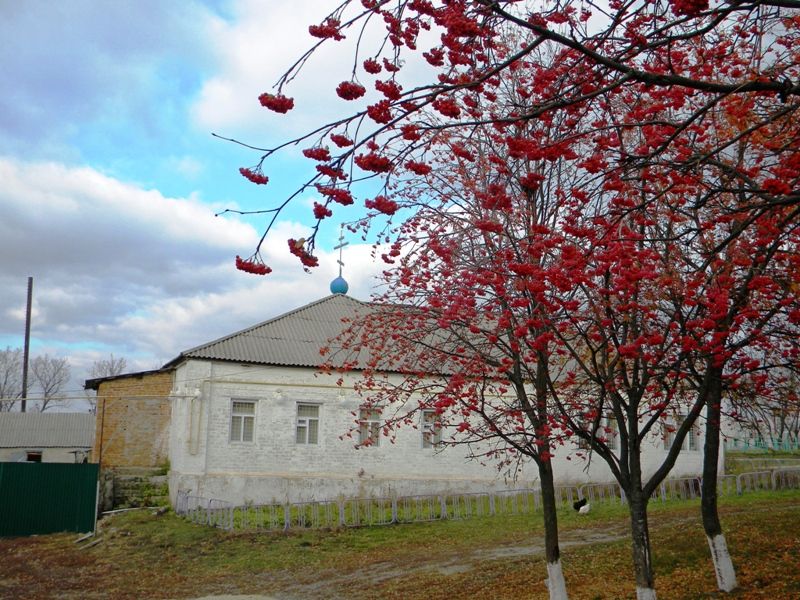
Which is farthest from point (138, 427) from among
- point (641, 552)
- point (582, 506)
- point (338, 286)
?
point (641, 552)

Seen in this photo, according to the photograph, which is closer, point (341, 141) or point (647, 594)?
point (341, 141)

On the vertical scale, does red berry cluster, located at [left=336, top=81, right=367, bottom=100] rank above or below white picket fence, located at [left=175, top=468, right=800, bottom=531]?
above

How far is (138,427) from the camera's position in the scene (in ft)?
71.4

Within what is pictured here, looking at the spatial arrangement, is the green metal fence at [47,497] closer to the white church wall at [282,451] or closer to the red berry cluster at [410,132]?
the white church wall at [282,451]

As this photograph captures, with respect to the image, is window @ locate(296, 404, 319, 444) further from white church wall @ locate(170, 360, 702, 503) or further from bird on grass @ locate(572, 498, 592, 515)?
bird on grass @ locate(572, 498, 592, 515)

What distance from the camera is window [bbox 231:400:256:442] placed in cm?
2005

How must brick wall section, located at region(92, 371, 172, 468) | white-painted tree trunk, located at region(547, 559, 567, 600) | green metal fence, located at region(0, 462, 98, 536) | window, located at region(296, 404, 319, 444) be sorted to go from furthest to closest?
1. brick wall section, located at region(92, 371, 172, 468)
2. window, located at region(296, 404, 319, 444)
3. green metal fence, located at region(0, 462, 98, 536)
4. white-painted tree trunk, located at region(547, 559, 567, 600)

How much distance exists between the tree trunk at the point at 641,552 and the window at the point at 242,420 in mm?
14177

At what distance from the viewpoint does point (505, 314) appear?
8.97 m

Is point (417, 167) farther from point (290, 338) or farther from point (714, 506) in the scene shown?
point (290, 338)

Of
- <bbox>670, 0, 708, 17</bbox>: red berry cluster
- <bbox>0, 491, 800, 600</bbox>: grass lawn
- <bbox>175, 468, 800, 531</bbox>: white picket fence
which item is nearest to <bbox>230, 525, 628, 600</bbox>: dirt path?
<bbox>0, 491, 800, 600</bbox>: grass lawn

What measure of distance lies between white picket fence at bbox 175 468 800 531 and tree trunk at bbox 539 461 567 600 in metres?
9.04

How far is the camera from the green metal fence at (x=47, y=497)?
1986 centimetres

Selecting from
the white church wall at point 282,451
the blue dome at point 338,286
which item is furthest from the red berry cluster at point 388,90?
the blue dome at point 338,286
